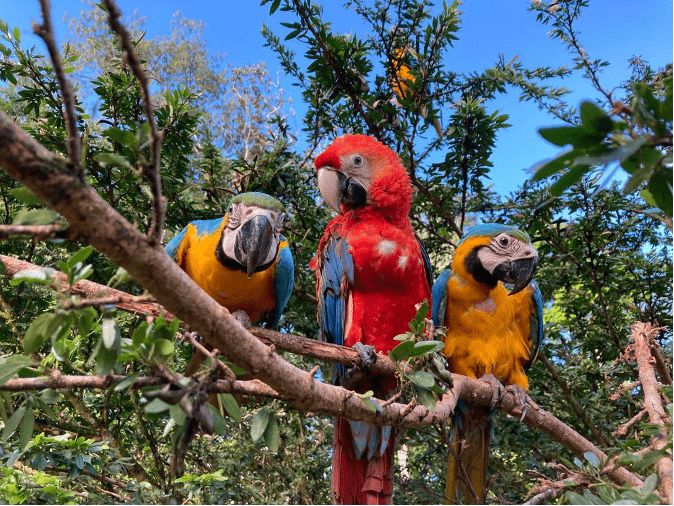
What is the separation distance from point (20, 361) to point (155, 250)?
40 cm

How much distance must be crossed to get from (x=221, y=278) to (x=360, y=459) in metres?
0.94

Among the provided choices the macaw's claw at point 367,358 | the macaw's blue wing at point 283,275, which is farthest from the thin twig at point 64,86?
the macaw's blue wing at point 283,275

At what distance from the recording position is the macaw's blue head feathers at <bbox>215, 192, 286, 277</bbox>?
6.56 feet

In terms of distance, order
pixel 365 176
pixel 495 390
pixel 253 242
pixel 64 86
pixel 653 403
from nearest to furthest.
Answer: pixel 64 86 < pixel 653 403 < pixel 253 242 < pixel 495 390 < pixel 365 176

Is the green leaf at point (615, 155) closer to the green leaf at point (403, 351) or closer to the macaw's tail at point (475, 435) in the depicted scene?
the green leaf at point (403, 351)

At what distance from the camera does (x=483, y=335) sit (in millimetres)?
2350

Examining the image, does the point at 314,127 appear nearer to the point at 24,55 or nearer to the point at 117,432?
the point at 24,55

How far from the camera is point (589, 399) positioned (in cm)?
268

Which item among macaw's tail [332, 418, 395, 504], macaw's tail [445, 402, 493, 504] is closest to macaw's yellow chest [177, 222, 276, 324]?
macaw's tail [332, 418, 395, 504]

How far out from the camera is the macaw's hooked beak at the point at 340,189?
247 cm

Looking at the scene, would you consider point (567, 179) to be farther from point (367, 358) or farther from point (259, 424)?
point (367, 358)

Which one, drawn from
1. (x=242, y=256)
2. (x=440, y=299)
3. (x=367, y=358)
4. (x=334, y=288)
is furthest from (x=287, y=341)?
(x=440, y=299)

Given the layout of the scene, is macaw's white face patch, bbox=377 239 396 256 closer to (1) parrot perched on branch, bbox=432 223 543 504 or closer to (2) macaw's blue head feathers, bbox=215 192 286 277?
(1) parrot perched on branch, bbox=432 223 543 504

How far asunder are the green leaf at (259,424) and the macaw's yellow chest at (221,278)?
4.08 ft
